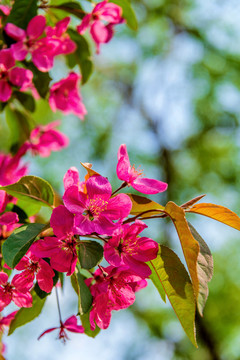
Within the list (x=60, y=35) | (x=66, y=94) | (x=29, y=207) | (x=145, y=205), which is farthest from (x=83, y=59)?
(x=145, y=205)

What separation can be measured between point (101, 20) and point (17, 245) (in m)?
0.86

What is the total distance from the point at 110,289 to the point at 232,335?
5.43 m

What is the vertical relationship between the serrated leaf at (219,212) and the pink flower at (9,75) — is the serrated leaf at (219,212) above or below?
below

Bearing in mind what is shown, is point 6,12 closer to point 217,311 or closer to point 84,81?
A: point 84,81

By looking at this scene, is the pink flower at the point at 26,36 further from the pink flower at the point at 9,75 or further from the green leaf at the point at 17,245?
the green leaf at the point at 17,245

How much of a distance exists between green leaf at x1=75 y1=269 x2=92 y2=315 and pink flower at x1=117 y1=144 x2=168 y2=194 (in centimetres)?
21

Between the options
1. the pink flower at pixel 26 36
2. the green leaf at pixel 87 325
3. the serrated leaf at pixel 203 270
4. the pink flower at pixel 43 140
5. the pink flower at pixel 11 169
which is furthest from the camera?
the pink flower at pixel 43 140

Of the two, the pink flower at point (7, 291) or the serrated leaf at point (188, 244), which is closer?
the serrated leaf at point (188, 244)

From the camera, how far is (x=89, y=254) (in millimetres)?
765

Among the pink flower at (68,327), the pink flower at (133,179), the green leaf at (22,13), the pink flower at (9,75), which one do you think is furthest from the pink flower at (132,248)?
the green leaf at (22,13)

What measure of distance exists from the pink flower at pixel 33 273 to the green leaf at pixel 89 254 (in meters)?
0.09

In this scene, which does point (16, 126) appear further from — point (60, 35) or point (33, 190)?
point (33, 190)

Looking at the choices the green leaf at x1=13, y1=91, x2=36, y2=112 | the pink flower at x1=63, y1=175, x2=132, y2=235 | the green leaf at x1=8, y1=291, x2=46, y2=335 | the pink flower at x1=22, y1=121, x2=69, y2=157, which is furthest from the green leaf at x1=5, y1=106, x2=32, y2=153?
the pink flower at x1=63, y1=175, x2=132, y2=235

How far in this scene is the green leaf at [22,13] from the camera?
1197 millimetres
